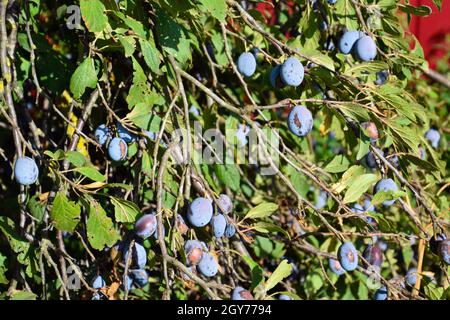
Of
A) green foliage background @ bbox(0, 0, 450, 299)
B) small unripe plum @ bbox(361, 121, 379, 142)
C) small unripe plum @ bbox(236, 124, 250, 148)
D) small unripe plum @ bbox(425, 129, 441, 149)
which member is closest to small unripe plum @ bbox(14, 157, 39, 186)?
green foliage background @ bbox(0, 0, 450, 299)

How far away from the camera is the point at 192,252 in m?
1.04

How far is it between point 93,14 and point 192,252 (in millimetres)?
419

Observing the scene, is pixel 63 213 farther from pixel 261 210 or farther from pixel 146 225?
pixel 261 210

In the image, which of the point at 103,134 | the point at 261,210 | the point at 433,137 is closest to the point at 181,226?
the point at 261,210

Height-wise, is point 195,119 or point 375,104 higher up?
point 375,104

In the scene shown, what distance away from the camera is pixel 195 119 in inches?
59.5

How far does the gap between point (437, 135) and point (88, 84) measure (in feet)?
3.56

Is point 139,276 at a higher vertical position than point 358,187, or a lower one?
lower

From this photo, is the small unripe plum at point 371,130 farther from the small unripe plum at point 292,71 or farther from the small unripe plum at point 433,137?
the small unripe plum at point 433,137

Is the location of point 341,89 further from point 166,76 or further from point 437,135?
point 437,135

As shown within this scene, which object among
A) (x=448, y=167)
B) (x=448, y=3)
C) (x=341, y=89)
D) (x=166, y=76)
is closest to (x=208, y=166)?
(x=166, y=76)

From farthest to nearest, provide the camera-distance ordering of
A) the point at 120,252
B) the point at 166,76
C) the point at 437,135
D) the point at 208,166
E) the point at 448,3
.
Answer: the point at 448,3
the point at 437,135
the point at 208,166
the point at 166,76
the point at 120,252

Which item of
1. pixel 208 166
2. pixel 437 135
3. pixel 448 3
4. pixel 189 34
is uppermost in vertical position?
pixel 189 34
